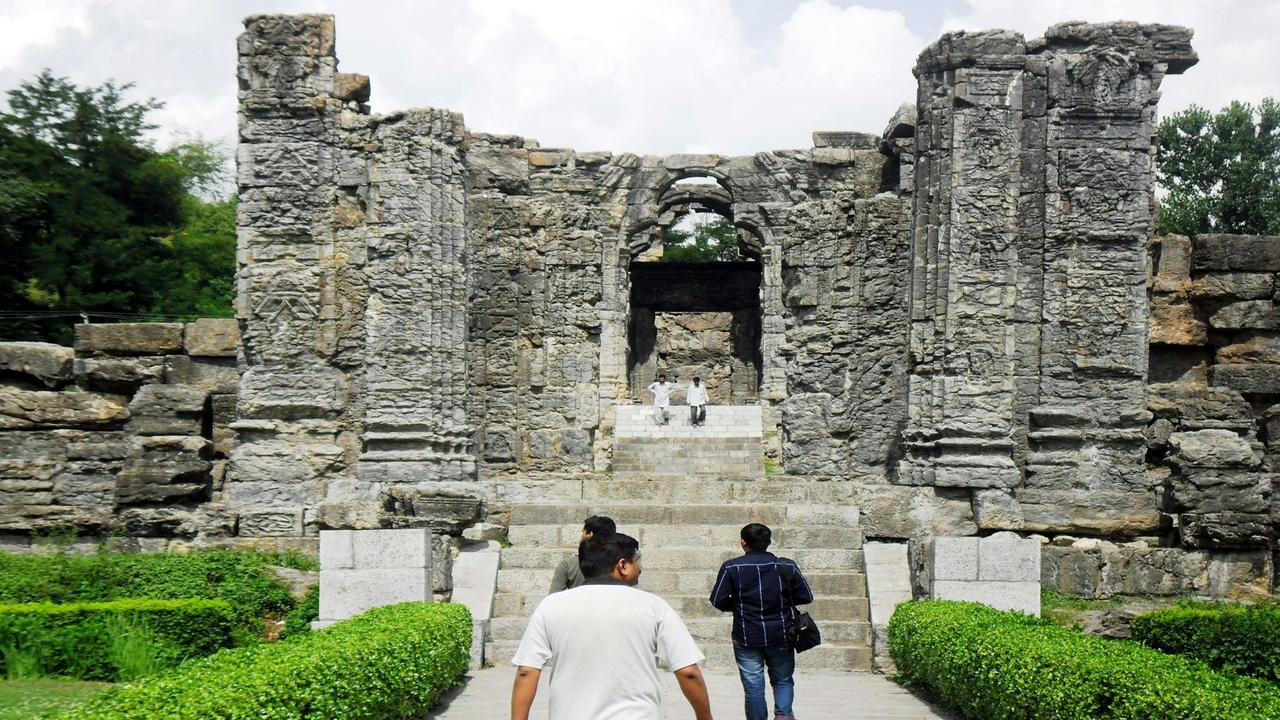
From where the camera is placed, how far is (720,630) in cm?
1041

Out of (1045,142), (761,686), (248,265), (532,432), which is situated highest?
(1045,142)

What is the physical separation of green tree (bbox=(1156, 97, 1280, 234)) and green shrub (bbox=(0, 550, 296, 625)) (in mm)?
26330

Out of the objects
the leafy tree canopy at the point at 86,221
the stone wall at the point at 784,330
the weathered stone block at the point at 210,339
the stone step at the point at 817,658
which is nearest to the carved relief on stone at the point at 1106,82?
the stone wall at the point at 784,330

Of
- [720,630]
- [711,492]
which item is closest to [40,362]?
[711,492]

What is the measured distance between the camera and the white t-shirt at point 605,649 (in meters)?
4.74

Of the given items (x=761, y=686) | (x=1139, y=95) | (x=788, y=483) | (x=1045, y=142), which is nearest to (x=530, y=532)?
(x=788, y=483)

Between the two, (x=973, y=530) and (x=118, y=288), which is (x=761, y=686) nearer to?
(x=973, y=530)

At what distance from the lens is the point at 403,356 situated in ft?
47.5

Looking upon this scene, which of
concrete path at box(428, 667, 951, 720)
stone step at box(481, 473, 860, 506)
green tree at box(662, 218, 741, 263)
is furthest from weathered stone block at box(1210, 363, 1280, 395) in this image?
green tree at box(662, 218, 741, 263)

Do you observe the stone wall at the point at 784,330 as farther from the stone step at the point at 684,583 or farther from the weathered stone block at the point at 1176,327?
the stone step at the point at 684,583

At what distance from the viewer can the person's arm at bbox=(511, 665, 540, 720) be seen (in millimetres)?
4867

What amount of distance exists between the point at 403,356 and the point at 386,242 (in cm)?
127

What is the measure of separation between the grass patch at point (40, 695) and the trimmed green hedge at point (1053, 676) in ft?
16.3

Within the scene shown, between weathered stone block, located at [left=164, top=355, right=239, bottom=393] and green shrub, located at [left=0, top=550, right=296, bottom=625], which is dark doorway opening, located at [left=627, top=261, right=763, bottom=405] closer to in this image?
weathered stone block, located at [left=164, top=355, right=239, bottom=393]
